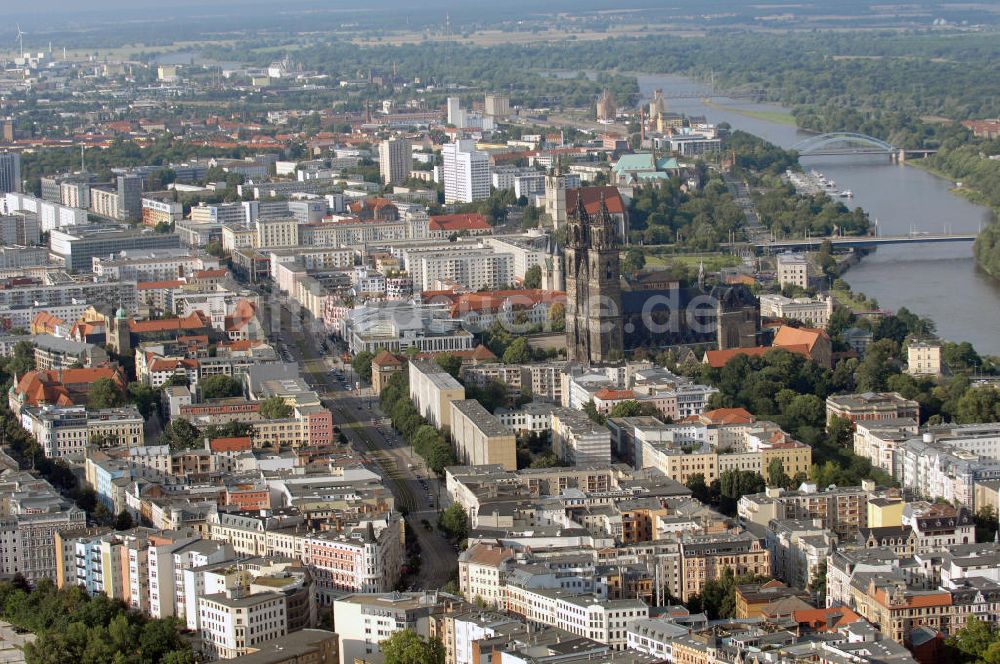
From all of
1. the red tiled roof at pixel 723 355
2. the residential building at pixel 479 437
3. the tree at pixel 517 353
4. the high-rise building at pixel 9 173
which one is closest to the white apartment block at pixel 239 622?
the residential building at pixel 479 437

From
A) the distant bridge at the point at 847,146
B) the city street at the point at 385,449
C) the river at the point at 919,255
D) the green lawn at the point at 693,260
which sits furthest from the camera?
the distant bridge at the point at 847,146

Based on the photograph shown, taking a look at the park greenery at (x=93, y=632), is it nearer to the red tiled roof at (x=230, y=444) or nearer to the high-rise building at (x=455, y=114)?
the red tiled roof at (x=230, y=444)

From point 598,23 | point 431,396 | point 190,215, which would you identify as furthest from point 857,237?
point 598,23

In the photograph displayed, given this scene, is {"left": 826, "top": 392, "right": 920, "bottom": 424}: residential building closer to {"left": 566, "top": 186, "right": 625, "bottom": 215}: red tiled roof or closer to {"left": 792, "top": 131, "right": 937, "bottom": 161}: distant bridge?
{"left": 566, "top": 186, "right": 625, "bottom": 215}: red tiled roof

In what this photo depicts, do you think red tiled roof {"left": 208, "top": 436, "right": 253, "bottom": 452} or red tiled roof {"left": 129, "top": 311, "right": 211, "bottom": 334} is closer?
red tiled roof {"left": 208, "top": 436, "right": 253, "bottom": 452}

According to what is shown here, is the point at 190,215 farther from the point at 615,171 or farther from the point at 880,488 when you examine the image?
the point at 880,488

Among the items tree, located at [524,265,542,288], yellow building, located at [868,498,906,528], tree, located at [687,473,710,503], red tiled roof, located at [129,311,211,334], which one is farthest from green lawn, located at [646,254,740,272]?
yellow building, located at [868,498,906,528]

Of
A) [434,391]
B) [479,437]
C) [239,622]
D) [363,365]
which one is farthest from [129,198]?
[239,622]
